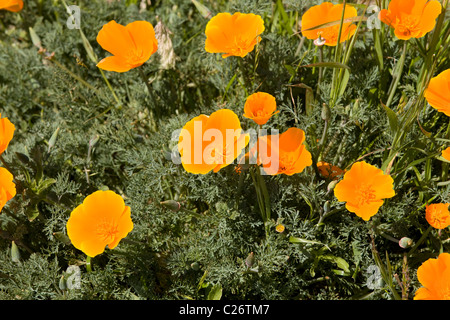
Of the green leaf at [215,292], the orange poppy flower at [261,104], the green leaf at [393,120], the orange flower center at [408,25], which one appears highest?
the orange flower center at [408,25]

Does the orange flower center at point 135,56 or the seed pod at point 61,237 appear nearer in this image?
the seed pod at point 61,237

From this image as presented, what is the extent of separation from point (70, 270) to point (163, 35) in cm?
116

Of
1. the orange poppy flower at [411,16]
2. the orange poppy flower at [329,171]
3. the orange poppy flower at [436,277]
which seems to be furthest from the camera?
the orange poppy flower at [329,171]

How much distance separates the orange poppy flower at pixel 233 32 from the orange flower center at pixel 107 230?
832 millimetres

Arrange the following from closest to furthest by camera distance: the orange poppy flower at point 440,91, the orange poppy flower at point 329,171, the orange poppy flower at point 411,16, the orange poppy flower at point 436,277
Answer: the orange poppy flower at point 436,277
the orange poppy flower at point 440,91
the orange poppy flower at point 411,16
the orange poppy flower at point 329,171

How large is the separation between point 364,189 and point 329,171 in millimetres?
252

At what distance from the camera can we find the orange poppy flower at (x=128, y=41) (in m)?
2.00

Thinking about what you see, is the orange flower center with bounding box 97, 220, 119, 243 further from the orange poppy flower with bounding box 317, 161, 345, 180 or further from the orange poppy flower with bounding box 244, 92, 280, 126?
the orange poppy flower with bounding box 317, 161, 345, 180

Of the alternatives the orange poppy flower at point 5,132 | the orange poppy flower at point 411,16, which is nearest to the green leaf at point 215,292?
the orange poppy flower at point 5,132

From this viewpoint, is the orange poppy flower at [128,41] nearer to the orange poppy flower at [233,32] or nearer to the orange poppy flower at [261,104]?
the orange poppy flower at [233,32]

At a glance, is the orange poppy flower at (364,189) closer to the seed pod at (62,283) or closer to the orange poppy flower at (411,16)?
the orange poppy flower at (411,16)

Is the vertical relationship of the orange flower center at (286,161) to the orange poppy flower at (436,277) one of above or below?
above
